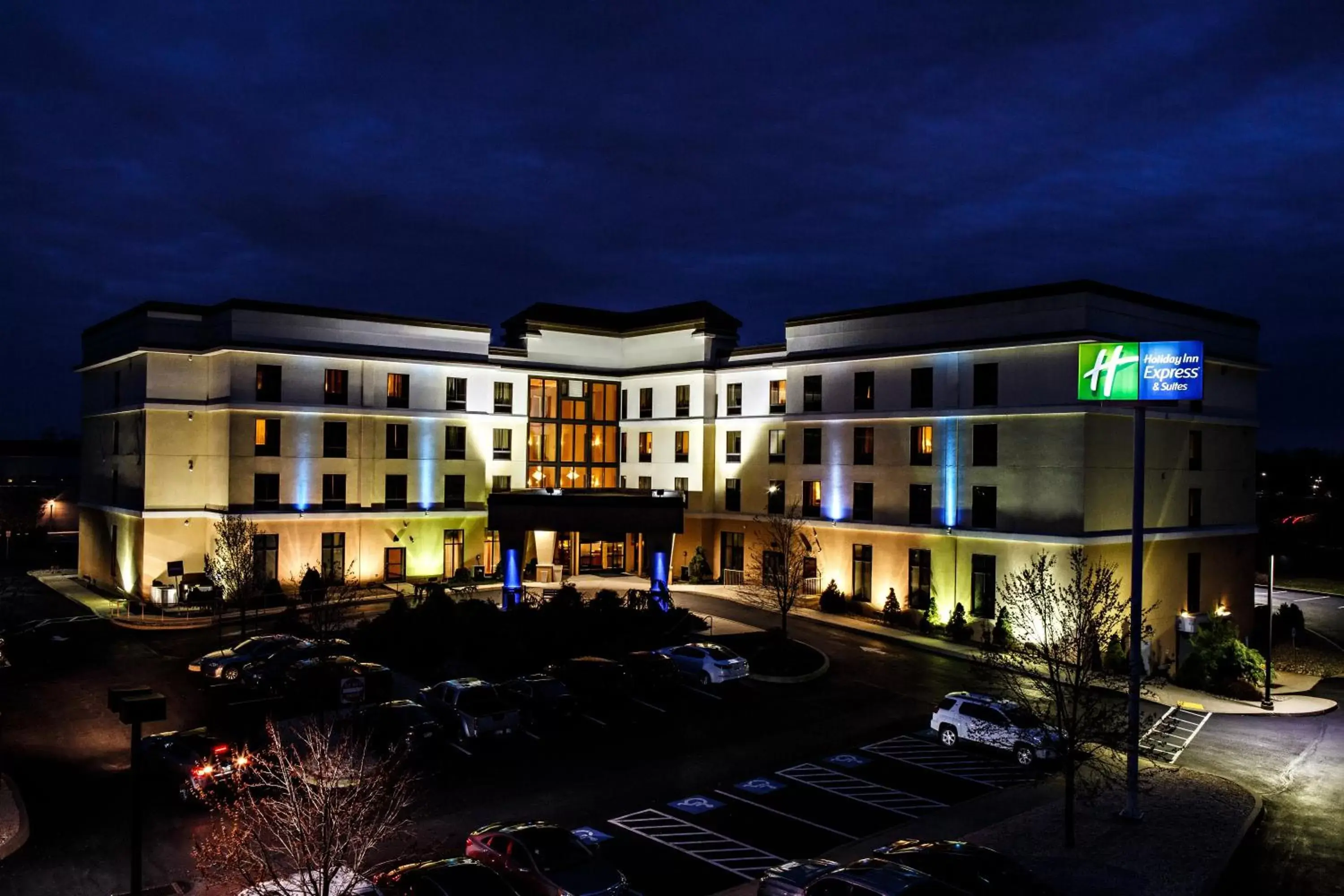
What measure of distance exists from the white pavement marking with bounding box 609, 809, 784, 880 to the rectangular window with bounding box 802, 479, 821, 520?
3161 cm

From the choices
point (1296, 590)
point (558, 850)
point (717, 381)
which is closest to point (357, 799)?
point (558, 850)

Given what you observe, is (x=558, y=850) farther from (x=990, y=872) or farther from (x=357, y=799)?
(x=990, y=872)

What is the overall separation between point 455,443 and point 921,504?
27.2 m

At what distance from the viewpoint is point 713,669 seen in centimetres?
3512

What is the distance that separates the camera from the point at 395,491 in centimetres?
5484

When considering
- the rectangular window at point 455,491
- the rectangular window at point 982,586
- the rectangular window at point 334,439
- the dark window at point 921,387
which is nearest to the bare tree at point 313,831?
the rectangular window at point 982,586

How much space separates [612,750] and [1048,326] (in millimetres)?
27921

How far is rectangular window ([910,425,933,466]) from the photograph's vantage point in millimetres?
47688

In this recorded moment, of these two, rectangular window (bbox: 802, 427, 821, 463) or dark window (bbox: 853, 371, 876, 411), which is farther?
rectangular window (bbox: 802, 427, 821, 463)

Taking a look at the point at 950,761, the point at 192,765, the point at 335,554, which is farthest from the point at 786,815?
the point at 335,554

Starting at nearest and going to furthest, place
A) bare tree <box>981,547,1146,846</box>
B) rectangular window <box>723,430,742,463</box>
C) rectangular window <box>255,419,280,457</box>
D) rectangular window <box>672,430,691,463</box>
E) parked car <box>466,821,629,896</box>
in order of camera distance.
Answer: parked car <box>466,821,629,896</box> → bare tree <box>981,547,1146,846</box> → rectangular window <box>255,419,280,457</box> → rectangular window <box>723,430,742,463</box> → rectangular window <box>672,430,691,463</box>

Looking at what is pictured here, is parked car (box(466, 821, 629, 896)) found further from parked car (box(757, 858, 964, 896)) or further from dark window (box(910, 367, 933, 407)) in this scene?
dark window (box(910, 367, 933, 407))

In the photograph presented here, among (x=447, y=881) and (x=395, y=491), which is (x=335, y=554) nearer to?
(x=395, y=491)

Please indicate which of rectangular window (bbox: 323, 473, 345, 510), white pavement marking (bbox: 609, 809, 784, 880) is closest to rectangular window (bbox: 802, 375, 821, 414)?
rectangular window (bbox: 323, 473, 345, 510)
